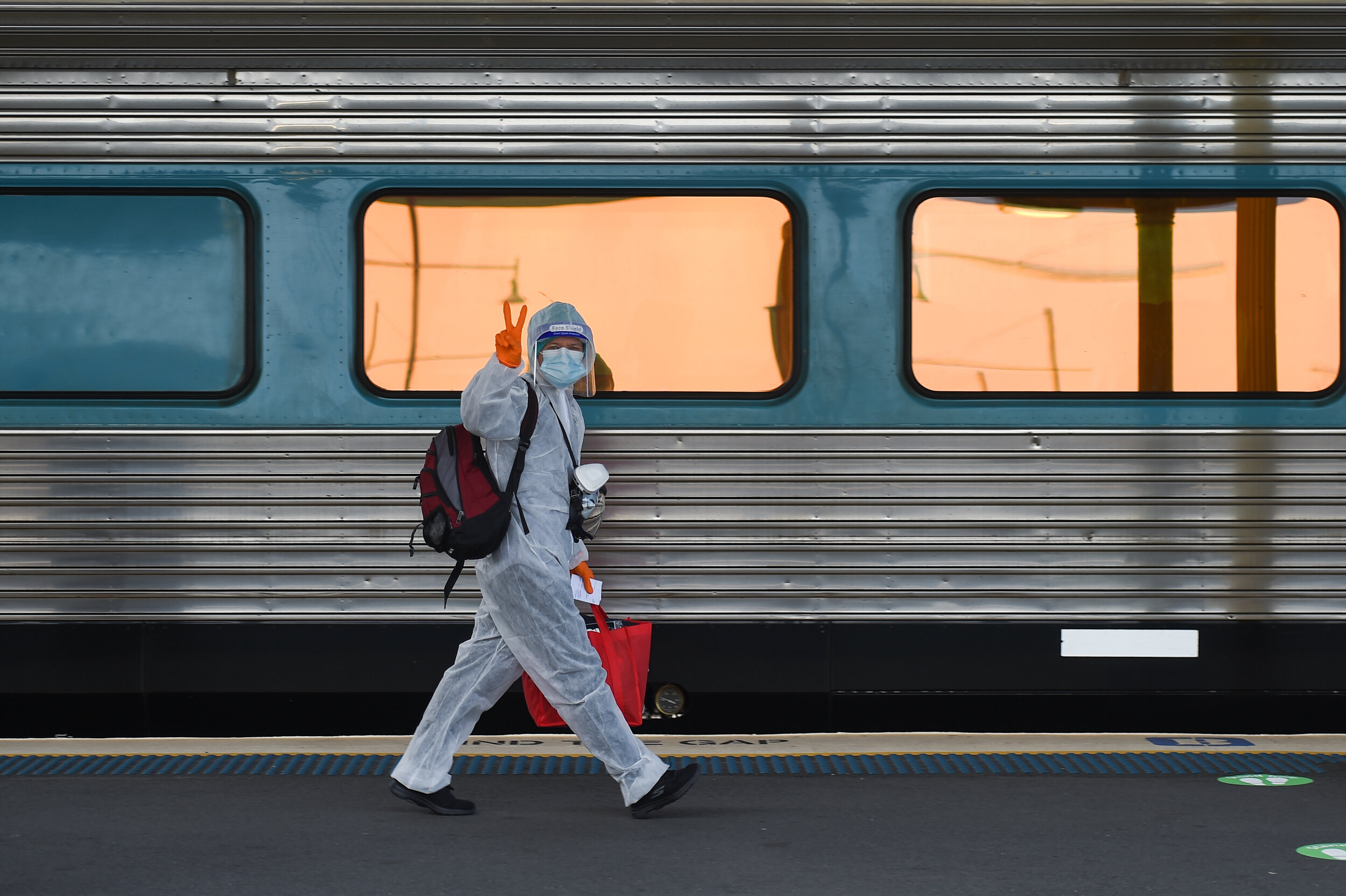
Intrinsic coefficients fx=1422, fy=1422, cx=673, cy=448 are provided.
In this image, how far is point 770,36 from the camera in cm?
490

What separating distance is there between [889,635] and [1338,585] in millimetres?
1565

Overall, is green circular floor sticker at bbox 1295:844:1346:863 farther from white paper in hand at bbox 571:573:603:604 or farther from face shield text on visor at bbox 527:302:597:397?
face shield text on visor at bbox 527:302:597:397

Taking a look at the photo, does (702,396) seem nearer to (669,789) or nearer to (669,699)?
(669,699)

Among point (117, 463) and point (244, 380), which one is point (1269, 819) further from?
point (117, 463)

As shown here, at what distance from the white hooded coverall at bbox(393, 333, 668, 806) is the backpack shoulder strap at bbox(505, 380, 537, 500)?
19 mm

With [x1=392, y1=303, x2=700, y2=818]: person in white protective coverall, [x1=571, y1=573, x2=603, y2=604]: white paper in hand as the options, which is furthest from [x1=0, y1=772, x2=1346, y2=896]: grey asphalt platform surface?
[x1=571, y1=573, x2=603, y2=604]: white paper in hand

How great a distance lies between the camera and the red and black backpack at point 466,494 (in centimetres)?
398

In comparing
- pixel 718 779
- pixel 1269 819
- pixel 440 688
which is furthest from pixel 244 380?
pixel 1269 819

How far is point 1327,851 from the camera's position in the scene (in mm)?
3871

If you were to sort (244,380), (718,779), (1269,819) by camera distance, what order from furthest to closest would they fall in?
(244,380) < (718,779) < (1269,819)

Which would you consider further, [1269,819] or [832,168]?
[832,168]

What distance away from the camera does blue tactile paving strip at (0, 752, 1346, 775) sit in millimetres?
4641

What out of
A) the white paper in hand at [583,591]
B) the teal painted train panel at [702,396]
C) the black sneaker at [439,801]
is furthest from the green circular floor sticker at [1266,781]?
the black sneaker at [439,801]

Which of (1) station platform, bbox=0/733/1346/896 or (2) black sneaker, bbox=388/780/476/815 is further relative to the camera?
(2) black sneaker, bbox=388/780/476/815
